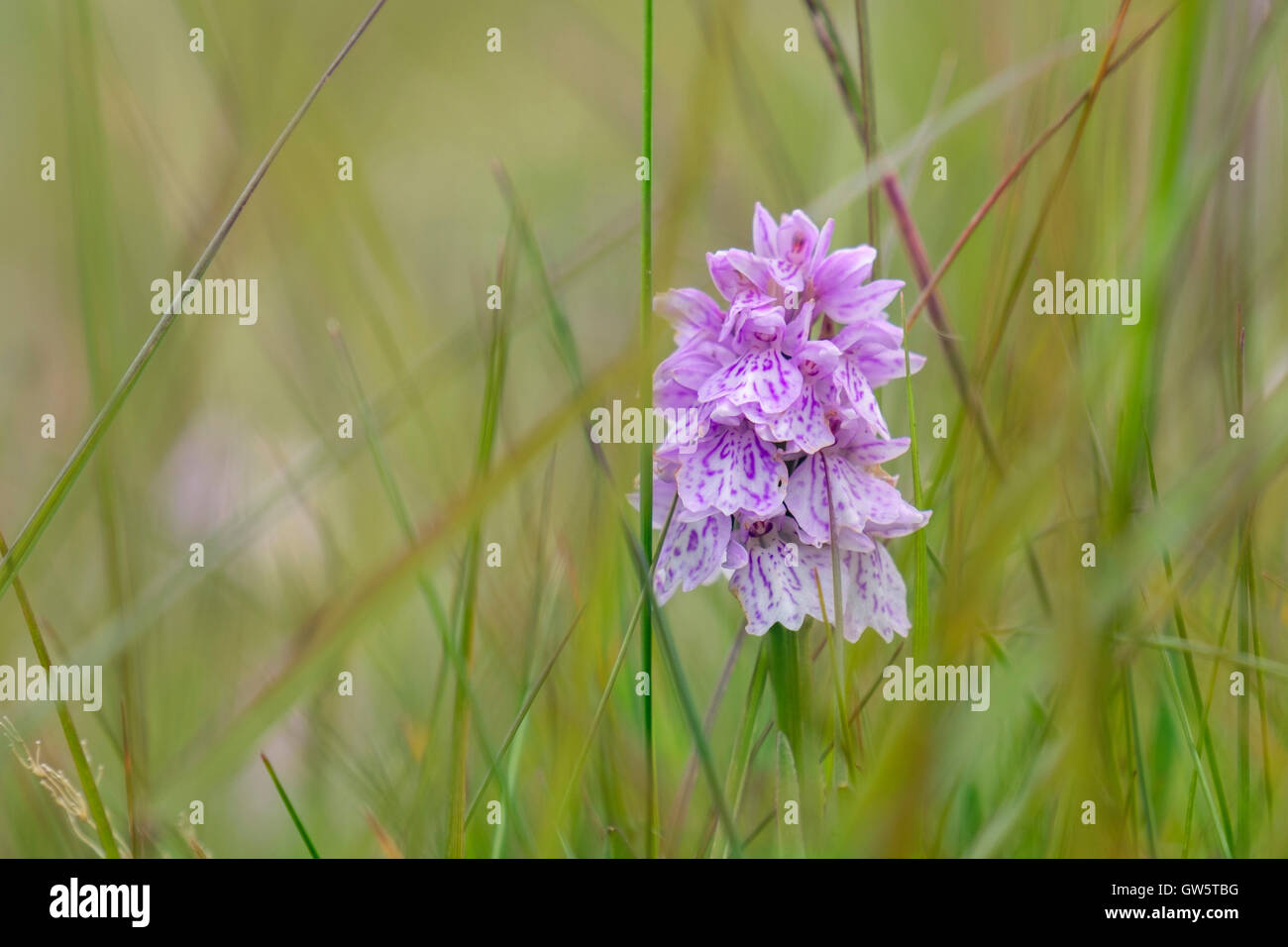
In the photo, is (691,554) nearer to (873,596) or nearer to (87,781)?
(873,596)

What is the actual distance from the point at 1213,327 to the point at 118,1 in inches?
98.1

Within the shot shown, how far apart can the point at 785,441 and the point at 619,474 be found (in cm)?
38

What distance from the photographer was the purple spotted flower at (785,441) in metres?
0.77

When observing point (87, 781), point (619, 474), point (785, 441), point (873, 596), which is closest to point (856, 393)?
point (785, 441)

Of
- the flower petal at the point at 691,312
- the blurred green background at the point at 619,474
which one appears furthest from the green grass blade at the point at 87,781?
the flower petal at the point at 691,312

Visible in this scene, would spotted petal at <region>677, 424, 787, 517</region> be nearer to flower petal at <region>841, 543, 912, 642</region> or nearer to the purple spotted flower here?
the purple spotted flower

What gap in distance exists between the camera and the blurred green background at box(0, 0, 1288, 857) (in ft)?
2.22

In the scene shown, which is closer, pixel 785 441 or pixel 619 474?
pixel 785 441

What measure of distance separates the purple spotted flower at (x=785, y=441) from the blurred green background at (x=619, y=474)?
0.06m

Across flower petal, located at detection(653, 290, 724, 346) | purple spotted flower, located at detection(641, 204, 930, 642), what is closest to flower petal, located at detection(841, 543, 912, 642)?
purple spotted flower, located at detection(641, 204, 930, 642)

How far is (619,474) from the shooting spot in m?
1.17

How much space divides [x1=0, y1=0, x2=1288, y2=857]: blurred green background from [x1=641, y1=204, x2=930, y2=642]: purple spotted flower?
2.4 inches

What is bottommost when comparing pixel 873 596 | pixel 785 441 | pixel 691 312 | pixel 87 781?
pixel 87 781

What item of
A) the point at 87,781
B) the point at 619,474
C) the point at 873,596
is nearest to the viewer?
the point at 87,781
